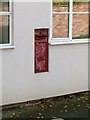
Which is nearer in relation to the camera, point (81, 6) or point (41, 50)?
point (41, 50)

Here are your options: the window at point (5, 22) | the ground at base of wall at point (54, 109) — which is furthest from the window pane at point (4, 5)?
the ground at base of wall at point (54, 109)

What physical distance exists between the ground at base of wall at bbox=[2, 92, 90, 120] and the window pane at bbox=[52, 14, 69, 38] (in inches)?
57.9

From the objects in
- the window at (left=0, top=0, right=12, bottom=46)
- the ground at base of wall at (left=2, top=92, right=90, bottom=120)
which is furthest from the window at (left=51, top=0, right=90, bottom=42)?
the ground at base of wall at (left=2, top=92, right=90, bottom=120)

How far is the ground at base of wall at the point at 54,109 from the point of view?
7738mm

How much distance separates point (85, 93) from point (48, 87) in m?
1.21

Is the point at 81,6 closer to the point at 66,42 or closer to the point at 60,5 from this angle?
the point at 60,5

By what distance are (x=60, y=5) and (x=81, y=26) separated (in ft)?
2.68

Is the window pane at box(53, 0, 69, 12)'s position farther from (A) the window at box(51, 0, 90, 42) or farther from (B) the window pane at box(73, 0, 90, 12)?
(B) the window pane at box(73, 0, 90, 12)

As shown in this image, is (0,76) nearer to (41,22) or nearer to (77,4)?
(41,22)

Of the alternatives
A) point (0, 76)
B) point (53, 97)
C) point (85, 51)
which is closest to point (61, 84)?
point (53, 97)

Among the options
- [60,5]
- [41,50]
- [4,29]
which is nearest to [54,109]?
[41,50]

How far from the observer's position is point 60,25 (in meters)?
9.12

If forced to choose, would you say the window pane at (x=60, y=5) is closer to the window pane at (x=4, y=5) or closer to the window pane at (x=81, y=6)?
the window pane at (x=81, y=6)

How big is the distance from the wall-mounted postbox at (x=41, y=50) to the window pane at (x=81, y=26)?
95 centimetres
